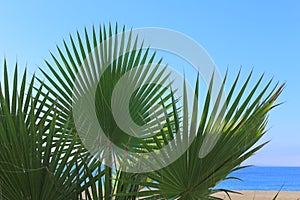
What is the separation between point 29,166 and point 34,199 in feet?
0.46

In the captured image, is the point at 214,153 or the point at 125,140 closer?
the point at 214,153

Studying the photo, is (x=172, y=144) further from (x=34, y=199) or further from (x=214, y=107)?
(x=34, y=199)

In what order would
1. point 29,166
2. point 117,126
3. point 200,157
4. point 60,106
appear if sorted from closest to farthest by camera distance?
point 200,157 < point 29,166 < point 117,126 < point 60,106

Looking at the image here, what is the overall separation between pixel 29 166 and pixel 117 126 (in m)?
0.48

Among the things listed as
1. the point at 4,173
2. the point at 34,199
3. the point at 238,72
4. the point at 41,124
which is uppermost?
the point at 238,72

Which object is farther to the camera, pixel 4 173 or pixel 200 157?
pixel 4 173

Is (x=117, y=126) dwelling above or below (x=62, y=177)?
above

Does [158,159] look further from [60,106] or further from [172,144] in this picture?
[60,106]

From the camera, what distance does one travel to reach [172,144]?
1.54 meters

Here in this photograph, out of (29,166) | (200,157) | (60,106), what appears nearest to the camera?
(200,157)

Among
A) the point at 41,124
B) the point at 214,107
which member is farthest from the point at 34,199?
the point at 214,107

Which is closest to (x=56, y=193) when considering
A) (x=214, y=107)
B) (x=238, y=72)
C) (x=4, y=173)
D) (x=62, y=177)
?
(x=62, y=177)

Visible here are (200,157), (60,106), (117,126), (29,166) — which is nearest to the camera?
(200,157)

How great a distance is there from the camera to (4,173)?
1.69 metres
